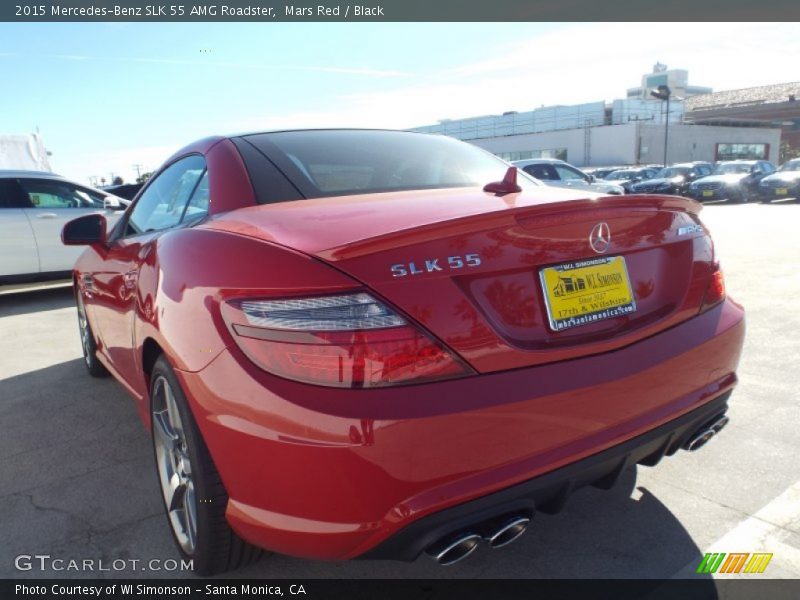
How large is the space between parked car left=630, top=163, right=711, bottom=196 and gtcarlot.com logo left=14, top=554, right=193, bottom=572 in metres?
21.7

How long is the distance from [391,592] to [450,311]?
107 cm

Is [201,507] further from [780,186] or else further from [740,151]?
[740,151]

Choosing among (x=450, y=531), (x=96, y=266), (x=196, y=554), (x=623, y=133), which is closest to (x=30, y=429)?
(x=96, y=266)

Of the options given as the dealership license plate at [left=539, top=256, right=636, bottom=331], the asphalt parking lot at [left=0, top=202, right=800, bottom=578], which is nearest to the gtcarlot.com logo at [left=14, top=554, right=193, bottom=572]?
the asphalt parking lot at [left=0, top=202, right=800, bottom=578]

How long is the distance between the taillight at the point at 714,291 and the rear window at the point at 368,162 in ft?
2.74

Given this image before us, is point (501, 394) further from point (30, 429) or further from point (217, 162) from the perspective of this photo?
point (30, 429)

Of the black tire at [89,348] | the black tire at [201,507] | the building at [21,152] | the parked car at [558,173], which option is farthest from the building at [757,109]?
the black tire at [201,507]

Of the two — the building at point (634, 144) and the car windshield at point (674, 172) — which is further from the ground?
the building at point (634, 144)

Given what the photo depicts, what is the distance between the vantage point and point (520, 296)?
1.79 meters

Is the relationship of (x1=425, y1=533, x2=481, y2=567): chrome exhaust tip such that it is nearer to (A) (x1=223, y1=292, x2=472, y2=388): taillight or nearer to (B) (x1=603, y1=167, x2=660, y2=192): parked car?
(A) (x1=223, y1=292, x2=472, y2=388): taillight

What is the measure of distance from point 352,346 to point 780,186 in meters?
24.7

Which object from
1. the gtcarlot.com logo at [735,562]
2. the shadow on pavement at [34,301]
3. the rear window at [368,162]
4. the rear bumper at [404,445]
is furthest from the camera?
the shadow on pavement at [34,301]

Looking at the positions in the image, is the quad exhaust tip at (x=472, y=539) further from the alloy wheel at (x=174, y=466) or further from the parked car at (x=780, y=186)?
the parked car at (x=780, y=186)

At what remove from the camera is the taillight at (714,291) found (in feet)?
7.41
